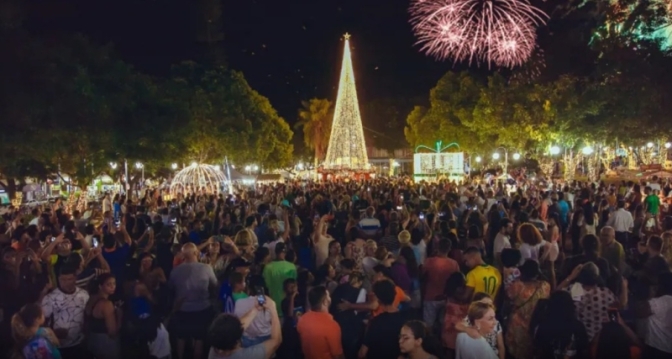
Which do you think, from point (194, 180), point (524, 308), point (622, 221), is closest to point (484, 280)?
point (524, 308)

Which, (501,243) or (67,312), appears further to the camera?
(501,243)

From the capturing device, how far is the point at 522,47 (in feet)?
95.0

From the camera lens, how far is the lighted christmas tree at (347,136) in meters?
46.9

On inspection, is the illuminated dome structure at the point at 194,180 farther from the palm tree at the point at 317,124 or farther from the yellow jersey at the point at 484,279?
the palm tree at the point at 317,124

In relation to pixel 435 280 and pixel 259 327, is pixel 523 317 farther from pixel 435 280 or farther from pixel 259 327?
pixel 259 327

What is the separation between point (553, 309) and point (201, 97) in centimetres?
3723

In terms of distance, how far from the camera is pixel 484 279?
22.6 feet

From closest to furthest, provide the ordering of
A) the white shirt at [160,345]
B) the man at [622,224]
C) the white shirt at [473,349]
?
the white shirt at [473,349] → the white shirt at [160,345] → the man at [622,224]

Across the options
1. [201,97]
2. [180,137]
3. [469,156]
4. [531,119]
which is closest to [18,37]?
[180,137]

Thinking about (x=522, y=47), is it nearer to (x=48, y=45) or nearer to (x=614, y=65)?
(x=614, y=65)

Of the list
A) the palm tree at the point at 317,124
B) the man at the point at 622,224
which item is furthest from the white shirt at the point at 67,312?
the palm tree at the point at 317,124

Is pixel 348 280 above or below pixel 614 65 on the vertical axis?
below

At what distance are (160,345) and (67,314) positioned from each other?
91 cm

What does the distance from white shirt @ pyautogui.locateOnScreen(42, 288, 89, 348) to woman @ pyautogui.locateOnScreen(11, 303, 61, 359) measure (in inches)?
36.7
